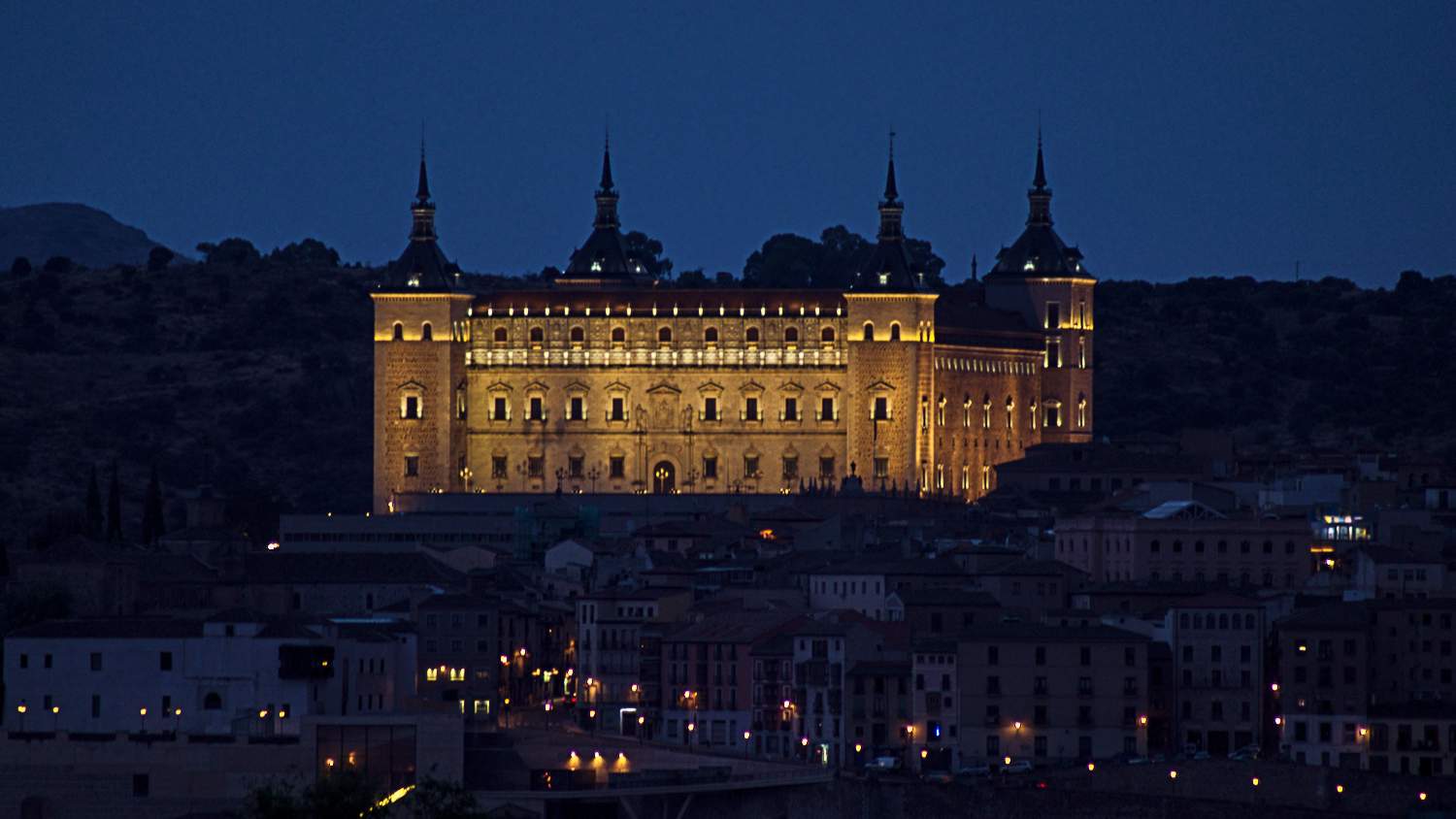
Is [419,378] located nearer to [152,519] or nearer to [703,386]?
[703,386]

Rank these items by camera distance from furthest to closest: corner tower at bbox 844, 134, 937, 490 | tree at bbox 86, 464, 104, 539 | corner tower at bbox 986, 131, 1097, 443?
corner tower at bbox 986, 131, 1097, 443 < corner tower at bbox 844, 134, 937, 490 < tree at bbox 86, 464, 104, 539

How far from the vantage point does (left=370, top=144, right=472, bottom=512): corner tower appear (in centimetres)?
18100

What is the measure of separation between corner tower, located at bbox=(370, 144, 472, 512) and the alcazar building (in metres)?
0.08

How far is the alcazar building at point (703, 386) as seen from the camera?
7136 inches

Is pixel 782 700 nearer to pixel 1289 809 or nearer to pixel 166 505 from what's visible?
pixel 1289 809

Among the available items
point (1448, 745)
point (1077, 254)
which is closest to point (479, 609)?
point (1448, 745)

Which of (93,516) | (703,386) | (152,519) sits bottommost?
(152,519)

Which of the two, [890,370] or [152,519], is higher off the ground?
[890,370]

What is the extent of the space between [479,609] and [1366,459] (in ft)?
173

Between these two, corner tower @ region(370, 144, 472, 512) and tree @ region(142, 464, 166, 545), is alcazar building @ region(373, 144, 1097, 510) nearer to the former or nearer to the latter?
corner tower @ region(370, 144, 472, 512)

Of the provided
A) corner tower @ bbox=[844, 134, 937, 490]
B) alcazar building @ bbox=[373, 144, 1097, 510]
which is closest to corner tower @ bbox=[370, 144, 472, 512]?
alcazar building @ bbox=[373, 144, 1097, 510]

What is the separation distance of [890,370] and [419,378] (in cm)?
1914

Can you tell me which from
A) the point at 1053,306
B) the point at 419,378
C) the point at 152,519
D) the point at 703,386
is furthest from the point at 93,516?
the point at 1053,306

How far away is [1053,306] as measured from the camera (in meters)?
192
